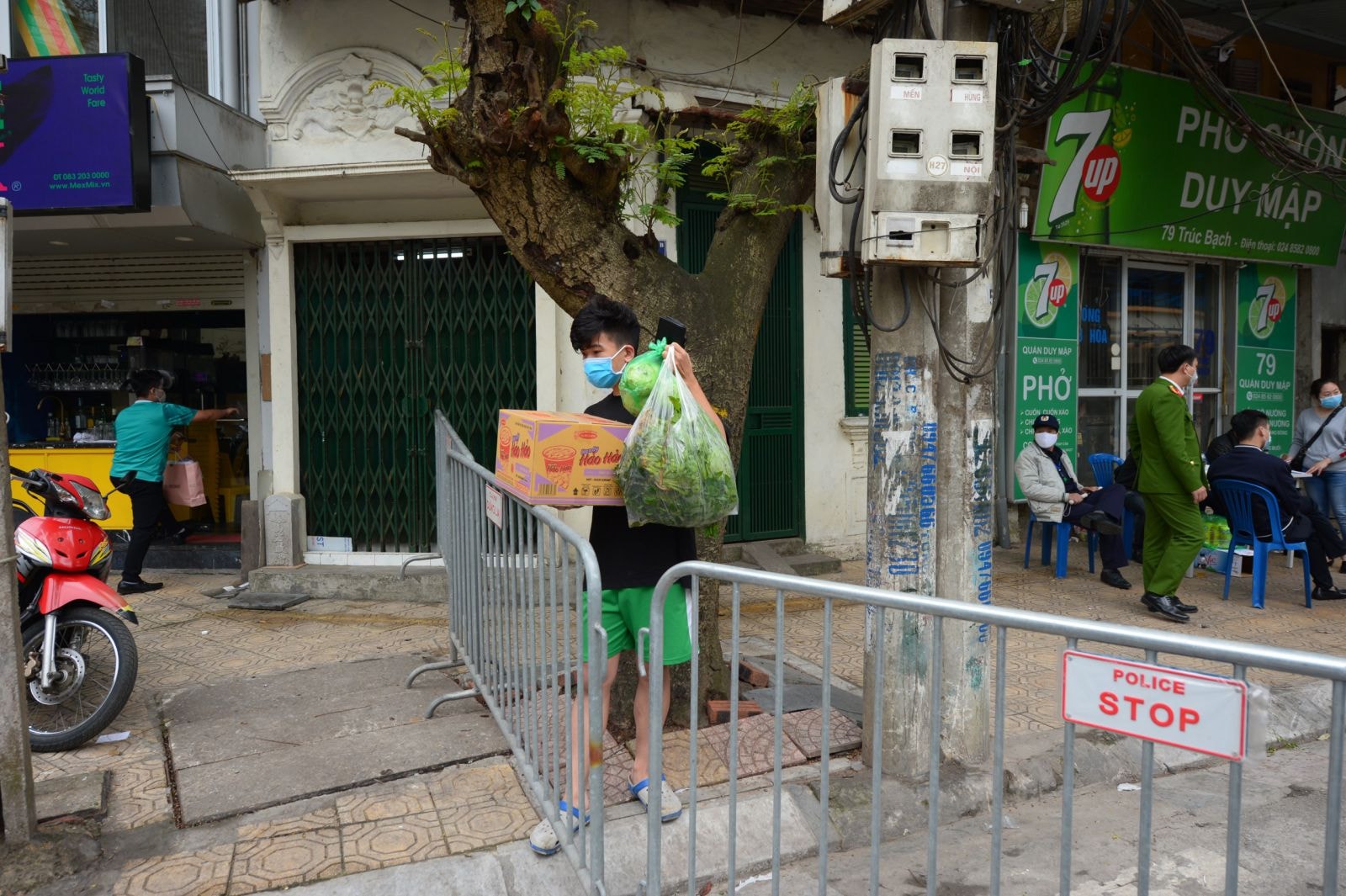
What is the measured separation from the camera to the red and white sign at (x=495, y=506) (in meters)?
3.71

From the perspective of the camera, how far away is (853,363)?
29.0 feet

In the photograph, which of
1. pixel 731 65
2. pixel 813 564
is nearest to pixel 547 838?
pixel 813 564

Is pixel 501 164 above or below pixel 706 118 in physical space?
below

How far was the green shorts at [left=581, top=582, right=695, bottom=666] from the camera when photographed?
11.2ft

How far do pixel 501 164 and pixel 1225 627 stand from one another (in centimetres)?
575

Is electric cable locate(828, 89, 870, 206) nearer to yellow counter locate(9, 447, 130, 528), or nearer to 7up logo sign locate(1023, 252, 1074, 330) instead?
7up logo sign locate(1023, 252, 1074, 330)

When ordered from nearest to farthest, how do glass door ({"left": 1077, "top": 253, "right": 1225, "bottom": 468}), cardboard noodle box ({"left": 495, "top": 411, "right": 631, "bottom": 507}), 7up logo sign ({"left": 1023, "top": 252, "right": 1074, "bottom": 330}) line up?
cardboard noodle box ({"left": 495, "top": 411, "right": 631, "bottom": 507}) < 7up logo sign ({"left": 1023, "top": 252, "right": 1074, "bottom": 330}) < glass door ({"left": 1077, "top": 253, "right": 1225, "bottom": 468})

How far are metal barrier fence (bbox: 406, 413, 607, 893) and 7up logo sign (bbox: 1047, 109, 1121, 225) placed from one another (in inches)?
275

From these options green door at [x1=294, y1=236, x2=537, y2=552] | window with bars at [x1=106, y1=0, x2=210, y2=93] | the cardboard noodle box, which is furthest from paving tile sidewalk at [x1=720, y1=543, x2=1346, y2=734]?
window with bars at [x1=106, y1=0, x2=210, y2=93]

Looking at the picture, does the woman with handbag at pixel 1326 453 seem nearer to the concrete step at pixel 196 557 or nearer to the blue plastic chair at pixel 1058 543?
the blue plastic chair at pixel 1058 543

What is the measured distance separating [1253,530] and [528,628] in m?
6.31

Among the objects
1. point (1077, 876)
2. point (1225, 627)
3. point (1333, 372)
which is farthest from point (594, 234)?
point (1333, 372)

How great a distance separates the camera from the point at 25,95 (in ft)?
23.0

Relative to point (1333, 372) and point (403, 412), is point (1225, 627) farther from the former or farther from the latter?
point (1333, 372)
